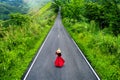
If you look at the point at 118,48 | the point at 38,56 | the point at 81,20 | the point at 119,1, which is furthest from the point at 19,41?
the point at 81,20

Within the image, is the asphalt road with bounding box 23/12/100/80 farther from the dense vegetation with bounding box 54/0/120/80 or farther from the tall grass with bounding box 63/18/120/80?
the dense vegetation with bounding box 54/0/120/80

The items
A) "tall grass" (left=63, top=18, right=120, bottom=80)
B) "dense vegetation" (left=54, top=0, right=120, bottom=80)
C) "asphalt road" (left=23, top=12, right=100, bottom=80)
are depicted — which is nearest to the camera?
"asphalt road" (left=23, top=12, right=100, bottom=80)

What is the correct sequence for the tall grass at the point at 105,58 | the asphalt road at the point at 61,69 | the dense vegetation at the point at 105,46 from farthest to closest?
the dense vegetation at the point at 105,46 → the tall grass at the point at 105,58 → the asphalt road at the point at 61,69

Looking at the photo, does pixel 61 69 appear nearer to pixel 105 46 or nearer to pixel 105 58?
pixel 105 58

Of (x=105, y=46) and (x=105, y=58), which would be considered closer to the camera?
(x=105, y=58)

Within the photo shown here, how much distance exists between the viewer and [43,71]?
1412 cm

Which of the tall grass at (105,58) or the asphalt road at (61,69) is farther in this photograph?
the tall grass at (105,58)

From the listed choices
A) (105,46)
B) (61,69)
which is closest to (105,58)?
(105,46)

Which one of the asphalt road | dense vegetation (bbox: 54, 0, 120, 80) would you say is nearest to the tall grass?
dense vegetation (bbox: 54, 0, 120, 80)

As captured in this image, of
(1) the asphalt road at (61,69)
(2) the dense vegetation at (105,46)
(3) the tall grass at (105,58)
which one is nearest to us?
(1) the asphalt road at (61,69)

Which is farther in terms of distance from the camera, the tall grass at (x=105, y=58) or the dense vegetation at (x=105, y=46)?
the dense vegetation at (x=105, y=46)

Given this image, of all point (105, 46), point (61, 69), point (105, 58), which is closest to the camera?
point (61, 69)

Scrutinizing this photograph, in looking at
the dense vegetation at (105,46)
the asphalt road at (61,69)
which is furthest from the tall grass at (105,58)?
the asphalt road at (61,69)

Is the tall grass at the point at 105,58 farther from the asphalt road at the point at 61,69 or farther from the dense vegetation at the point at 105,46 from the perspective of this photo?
the asphalt road at the point at 61,69
